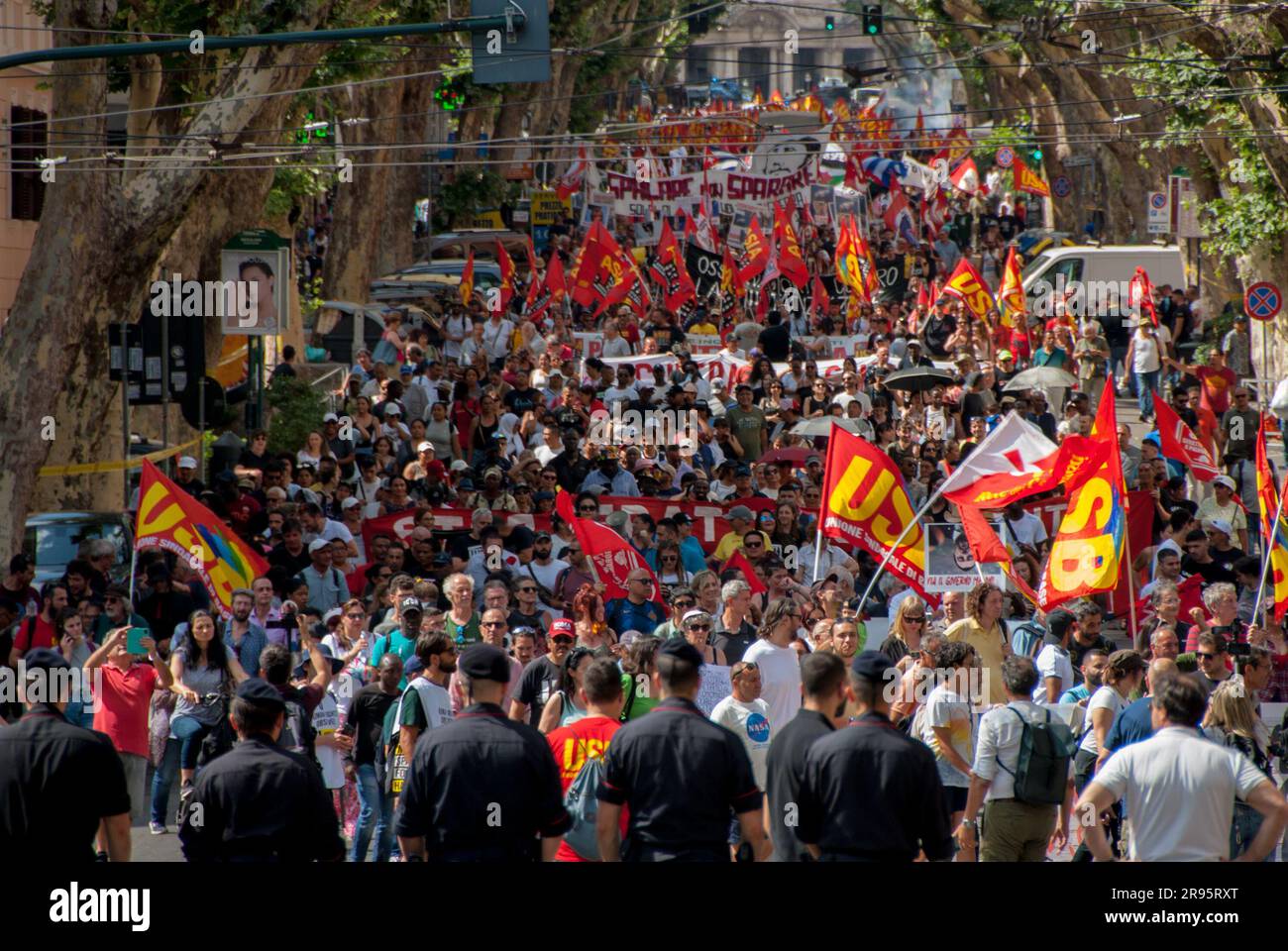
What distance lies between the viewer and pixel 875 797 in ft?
21.1

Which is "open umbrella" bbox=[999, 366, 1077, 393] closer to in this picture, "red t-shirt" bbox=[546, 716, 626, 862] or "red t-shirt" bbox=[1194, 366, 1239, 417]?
"red t-shirt" bbox=[1194, 366, 1239, 417]

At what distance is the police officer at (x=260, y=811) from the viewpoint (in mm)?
6398

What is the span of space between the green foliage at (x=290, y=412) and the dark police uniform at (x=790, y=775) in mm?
15703

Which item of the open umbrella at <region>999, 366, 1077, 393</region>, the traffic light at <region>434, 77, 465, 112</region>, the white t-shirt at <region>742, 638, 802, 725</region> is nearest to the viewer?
the white t-shirt at <region>742, 638, 802, 725</region>

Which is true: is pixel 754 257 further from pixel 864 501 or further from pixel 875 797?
pixel 875 797

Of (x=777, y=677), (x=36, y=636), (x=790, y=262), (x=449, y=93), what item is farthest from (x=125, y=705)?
(x=449, y=93)

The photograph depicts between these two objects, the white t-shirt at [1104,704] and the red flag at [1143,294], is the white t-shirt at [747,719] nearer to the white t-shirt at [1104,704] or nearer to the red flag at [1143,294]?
the white t-shirt at [1104,704]

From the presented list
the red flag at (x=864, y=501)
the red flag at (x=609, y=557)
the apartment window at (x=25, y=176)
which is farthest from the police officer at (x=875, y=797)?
the apartment window at (x=25, y=176)

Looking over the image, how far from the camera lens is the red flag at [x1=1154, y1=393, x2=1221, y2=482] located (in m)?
16.4

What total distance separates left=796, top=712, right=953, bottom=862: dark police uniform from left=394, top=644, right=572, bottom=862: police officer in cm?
86

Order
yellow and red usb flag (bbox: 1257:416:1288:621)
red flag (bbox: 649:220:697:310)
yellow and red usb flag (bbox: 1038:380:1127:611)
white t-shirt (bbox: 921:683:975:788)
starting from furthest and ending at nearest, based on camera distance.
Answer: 1. red flag (bbox: 649:220:697:310)
2. yellow and red usb flag (bbox: 1257:416:1288:621)
3. yellow and red usb flag (bbox: 1038:380:1127:611)
4. white t-shirt (bbox: 921:683:975:788)

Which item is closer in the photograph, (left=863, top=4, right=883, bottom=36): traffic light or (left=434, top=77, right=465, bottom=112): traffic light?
(left=863, top=4, right=883, bottom=36): traffic light

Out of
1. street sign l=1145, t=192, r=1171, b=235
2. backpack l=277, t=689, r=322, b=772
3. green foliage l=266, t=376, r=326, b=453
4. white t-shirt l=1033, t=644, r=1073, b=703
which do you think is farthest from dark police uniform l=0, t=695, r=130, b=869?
street sign l=1145, t=192, r=1171, b=235
